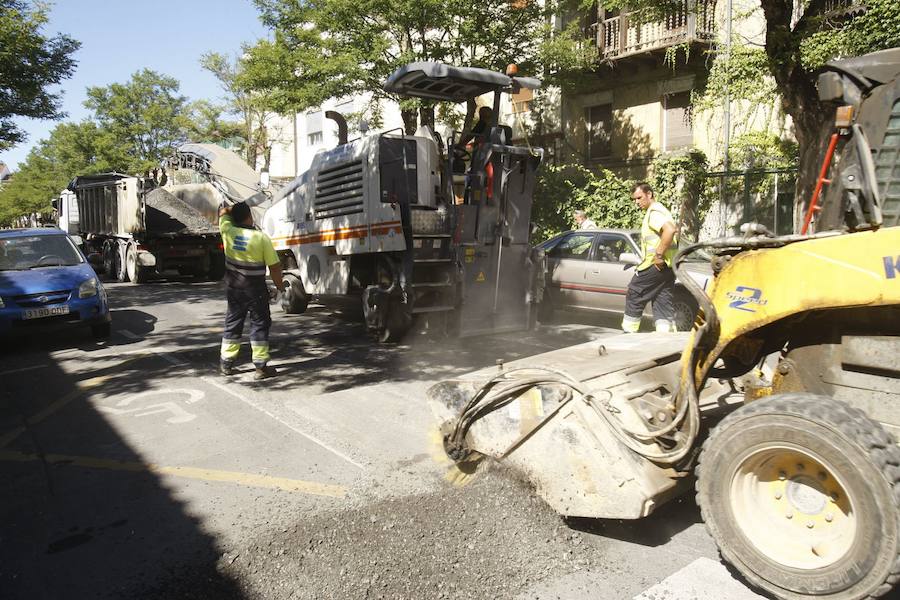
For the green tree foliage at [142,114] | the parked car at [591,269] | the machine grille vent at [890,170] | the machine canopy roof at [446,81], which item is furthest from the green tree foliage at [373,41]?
the green tree foliage at [142,114]

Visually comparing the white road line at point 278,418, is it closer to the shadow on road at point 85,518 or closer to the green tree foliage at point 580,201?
the shadow on road at point 85,518

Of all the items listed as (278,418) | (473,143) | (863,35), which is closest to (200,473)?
(278,418)

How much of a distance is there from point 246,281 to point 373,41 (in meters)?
10.9

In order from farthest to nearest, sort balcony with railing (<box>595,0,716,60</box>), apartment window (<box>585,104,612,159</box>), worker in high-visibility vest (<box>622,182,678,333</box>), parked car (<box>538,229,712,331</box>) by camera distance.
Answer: apartment window (<box>585,104,612,159</box>)
balcony with railing (<box>595,0,716,60</box>)
parked car (<box>538,229,712,331</box>)
worker in high-visibility vest (<box>622,182,678,333</box>)

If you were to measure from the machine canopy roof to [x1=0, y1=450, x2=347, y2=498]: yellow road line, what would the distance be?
4779 mm

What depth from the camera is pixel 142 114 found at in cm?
3744

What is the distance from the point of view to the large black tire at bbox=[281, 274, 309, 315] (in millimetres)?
10648

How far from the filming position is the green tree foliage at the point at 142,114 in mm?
37125

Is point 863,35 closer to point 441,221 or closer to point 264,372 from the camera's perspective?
point 441,221

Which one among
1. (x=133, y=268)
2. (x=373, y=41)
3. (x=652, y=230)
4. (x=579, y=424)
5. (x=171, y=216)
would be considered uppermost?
(x=373, y=41)

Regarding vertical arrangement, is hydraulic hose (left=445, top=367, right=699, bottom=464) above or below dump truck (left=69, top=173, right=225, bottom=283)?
below

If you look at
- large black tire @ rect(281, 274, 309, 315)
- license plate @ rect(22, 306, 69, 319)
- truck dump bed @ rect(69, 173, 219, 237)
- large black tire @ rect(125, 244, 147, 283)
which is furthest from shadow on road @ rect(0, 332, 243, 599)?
truck dump bed @ rect(69, 173, 219, 237)

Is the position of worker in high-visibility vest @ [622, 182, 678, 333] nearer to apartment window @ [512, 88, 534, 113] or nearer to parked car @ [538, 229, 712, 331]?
parked car @ [538, 229, 712, 331]

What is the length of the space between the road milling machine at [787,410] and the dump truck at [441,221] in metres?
4.70
